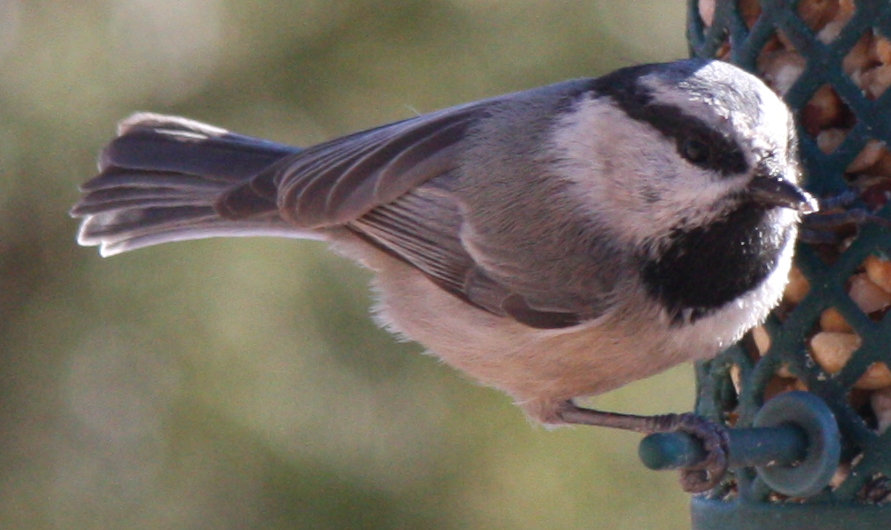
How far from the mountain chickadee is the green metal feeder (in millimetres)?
88

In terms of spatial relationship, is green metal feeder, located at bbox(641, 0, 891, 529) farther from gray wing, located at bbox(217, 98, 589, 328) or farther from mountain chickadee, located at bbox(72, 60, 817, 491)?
gray wing, located at bbox(217, 98, 589, 328)

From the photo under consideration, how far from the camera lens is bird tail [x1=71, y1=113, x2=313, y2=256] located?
106 inches

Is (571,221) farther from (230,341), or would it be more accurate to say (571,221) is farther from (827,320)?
(230,341)

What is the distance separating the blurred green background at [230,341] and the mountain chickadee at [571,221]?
7.5 inches

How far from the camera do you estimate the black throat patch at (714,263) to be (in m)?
1.93

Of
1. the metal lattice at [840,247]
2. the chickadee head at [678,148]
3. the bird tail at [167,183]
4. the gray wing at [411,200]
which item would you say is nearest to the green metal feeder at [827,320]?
the metal lattice at [840,247]

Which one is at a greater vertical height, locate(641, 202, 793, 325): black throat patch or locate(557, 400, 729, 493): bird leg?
locate(641, 202, 793, 325): black throat patch

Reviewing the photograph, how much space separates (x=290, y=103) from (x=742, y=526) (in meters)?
1.50

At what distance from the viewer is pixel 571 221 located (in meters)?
2.12

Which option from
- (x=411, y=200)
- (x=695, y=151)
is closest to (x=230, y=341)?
(x=411, y=200)

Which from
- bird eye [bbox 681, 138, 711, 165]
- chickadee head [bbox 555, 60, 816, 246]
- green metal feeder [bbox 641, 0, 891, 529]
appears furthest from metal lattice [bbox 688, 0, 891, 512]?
bird eye [bbox 681, 138, 711, 165]

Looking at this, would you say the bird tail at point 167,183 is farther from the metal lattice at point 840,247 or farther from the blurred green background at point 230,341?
the metal lattice at point 840,247

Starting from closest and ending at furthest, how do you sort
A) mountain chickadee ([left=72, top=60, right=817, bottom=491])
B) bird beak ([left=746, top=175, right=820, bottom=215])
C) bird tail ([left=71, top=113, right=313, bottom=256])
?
bird beak ([left=746, top=175, right=820, bottom=215]) → mountain chickadee ([left=72, top=60, right=817, bottom=491]) → bird tail ([left=71, top=113, right=313, bottom=256])

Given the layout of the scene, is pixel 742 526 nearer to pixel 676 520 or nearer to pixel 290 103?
pixel 676 520
